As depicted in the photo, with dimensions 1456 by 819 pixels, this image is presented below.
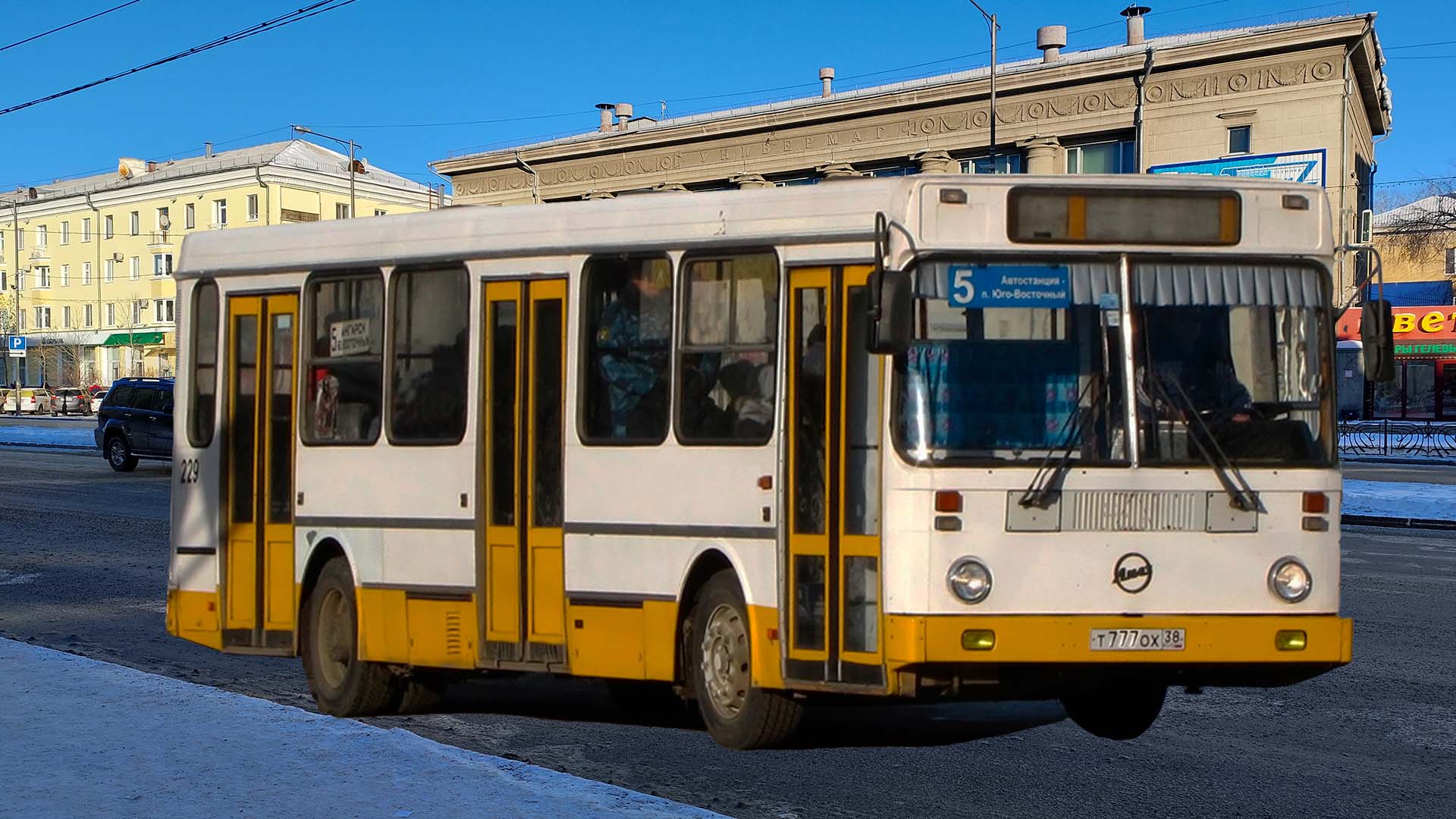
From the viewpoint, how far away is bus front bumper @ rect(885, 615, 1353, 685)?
6.79 m

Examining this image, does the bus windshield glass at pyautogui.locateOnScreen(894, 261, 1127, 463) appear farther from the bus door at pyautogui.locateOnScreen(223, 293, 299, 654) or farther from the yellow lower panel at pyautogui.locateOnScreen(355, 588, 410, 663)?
the bus door at pyautogui.locateOnScreen(223, 293, 299, 654)

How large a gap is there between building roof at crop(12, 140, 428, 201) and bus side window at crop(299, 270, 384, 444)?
255ft

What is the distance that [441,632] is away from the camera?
341 inches

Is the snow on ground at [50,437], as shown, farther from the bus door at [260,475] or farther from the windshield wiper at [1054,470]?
the windshield wiper at [1054,470]

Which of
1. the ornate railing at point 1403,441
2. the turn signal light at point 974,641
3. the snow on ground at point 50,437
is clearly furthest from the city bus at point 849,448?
the snow on ground at point 50,437

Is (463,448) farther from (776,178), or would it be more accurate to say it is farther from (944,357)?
(776,178)

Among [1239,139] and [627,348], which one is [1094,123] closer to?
[1239,139]

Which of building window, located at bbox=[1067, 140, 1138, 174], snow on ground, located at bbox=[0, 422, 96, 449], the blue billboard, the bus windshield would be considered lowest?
snow on ground, located at bbox=[0, 422, 96, 449]

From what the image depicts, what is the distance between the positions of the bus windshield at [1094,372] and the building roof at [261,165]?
266 ft

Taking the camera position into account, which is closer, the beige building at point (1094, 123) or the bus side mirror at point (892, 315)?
the bus side mirror at point (892, 315)

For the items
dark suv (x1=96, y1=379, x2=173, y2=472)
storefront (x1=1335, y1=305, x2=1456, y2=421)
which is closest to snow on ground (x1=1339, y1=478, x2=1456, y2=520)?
dark suv (x1=96, y1=379, x2=173, y2=472)

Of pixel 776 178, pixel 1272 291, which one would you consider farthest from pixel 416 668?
pixel 776 178

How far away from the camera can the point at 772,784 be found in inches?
277

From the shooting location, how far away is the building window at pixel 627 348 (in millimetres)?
7984
